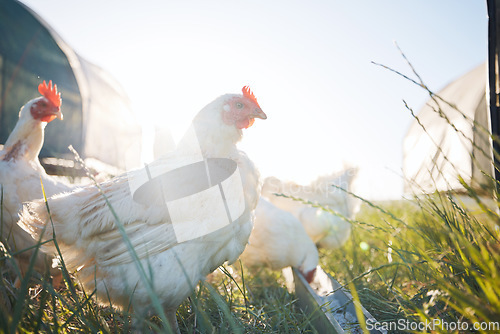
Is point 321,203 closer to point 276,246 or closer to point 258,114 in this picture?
point 276,246

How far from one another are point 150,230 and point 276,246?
1.81 meters

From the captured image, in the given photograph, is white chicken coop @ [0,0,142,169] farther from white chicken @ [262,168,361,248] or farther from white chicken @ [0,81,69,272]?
white chicken @ [262,168,361,248]

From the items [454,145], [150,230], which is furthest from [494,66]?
[454,145]

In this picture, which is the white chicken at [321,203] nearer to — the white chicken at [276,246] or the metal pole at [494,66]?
the white chicken at [276,246]

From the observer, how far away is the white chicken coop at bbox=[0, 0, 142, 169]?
3.65m

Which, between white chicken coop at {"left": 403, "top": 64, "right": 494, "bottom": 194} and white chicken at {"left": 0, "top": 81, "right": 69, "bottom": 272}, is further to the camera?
white chicken coop at {"left": 403, "top": 64, "right": 494, "bottom": 194}

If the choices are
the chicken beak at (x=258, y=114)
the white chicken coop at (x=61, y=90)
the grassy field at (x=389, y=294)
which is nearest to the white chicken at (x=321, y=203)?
the grassy field at (x=389, y=294)

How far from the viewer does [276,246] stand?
3.20 m

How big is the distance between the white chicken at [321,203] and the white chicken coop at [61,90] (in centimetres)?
271

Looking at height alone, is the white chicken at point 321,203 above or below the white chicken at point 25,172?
below

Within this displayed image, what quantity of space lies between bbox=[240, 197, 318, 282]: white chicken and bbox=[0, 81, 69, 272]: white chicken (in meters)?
1.76

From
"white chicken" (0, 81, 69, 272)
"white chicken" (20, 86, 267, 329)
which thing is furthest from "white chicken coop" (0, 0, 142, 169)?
"white chicken" (20, 86, 267, 329)

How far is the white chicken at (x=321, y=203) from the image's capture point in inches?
173

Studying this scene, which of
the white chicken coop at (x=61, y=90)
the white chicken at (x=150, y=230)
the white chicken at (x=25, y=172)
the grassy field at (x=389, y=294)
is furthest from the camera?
the white chicken coop at (x=61, y=90)
